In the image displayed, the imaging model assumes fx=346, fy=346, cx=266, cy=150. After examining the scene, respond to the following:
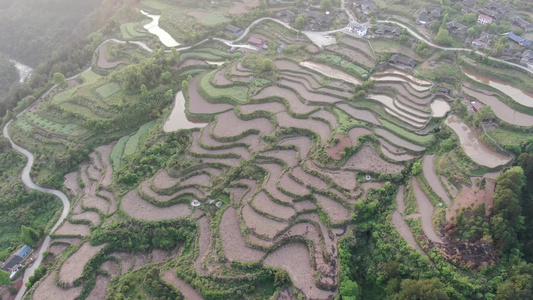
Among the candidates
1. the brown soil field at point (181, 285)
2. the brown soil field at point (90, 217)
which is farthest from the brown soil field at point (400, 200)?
the brown soil field at point (90, 217)

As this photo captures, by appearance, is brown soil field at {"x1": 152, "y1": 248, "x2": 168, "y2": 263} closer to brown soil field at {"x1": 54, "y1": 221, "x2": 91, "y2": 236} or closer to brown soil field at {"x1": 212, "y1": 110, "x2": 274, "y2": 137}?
brown soil field at {"x1": 54, "y1": 221, "x2": 91, "y2": 236}

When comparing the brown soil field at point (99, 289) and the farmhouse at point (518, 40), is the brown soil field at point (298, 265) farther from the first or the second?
the farmhouse at point (518, 40)

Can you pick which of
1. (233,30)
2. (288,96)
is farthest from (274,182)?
(233,30)

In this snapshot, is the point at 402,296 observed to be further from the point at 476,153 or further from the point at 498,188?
the point at 476,153

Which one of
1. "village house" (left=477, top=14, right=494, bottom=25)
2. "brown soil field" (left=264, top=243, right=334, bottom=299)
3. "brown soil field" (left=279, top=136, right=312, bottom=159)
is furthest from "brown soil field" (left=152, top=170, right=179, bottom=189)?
"village house" (left=477, top=14, right=494, bottom=25)

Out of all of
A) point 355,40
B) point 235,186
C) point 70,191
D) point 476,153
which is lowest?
point 70,191

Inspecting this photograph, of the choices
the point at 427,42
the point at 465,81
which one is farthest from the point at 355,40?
the point at 465,81
